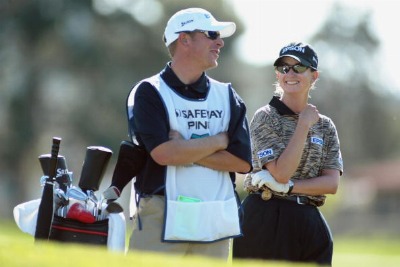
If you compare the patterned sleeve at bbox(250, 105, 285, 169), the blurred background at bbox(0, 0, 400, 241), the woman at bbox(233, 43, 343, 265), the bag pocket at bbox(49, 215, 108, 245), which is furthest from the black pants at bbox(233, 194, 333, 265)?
the blurred background at bbox(0, 0, 400, 241)

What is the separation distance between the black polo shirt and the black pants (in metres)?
0.45

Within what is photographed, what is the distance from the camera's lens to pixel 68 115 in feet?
194

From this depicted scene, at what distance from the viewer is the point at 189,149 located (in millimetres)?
6961

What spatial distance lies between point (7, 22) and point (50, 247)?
53441mm

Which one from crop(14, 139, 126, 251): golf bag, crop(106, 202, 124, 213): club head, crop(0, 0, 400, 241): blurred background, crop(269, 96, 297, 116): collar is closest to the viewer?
crop(14, 139, 126, 251): golf bag

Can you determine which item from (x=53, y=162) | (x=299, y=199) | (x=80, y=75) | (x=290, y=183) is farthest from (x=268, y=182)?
(x=80, y=75)

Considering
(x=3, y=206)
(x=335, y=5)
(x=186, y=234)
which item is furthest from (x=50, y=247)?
(x=335, y=5)

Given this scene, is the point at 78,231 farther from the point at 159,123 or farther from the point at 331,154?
the point at 331,154

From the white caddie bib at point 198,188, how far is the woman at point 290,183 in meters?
0.47

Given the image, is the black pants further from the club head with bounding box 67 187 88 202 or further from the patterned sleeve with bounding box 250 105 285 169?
the club head with bounding box 67 187 88 202

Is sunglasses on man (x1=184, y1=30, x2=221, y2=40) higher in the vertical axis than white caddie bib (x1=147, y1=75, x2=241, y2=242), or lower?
higher

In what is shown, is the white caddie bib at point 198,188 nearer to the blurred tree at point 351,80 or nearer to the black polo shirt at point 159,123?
the black polo shirt at point 159,123

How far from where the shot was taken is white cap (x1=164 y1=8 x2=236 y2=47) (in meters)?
7.27

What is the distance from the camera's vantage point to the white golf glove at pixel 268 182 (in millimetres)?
7480
